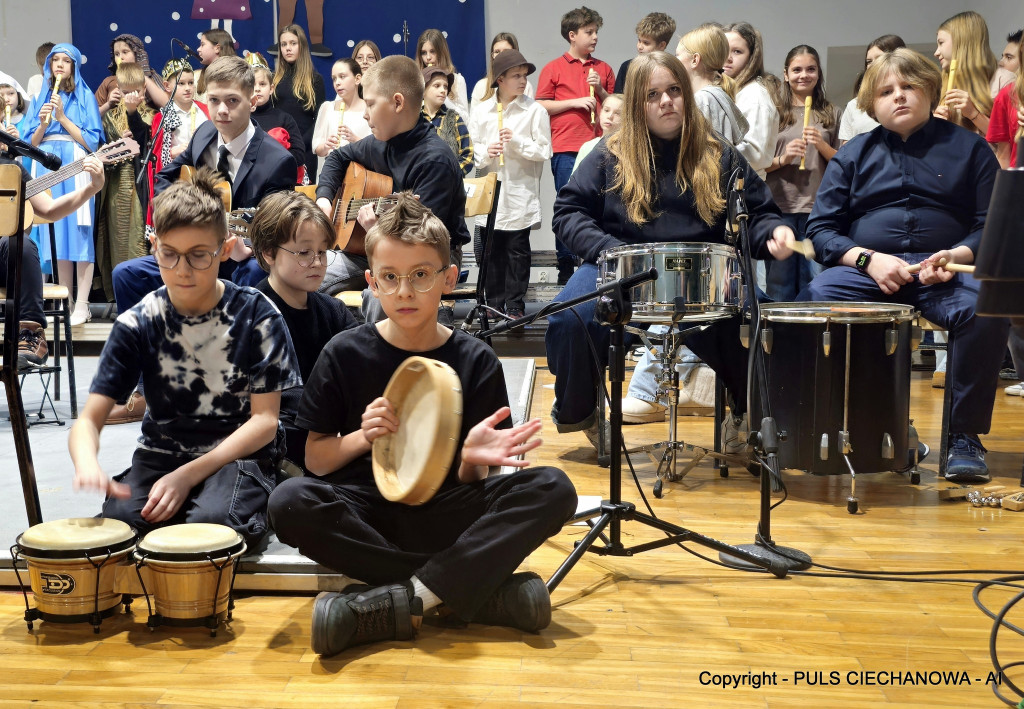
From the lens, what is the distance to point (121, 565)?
216 cm

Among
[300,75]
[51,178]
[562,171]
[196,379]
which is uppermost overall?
[300,75]

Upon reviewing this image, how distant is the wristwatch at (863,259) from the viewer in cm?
376

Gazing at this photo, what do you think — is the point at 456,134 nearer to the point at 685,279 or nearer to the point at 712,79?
the point at 712,79

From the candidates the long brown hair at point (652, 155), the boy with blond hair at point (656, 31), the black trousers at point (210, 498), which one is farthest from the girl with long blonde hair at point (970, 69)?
the black trousers at point (210, 498)

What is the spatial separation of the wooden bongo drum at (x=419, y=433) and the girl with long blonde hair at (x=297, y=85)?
5.50m

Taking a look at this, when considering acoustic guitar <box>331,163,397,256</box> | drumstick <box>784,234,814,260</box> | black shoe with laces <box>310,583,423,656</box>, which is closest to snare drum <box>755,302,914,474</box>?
drumstick <box>784,234,814,260</box>

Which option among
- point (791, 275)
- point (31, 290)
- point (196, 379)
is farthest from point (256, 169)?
point (791, 275)

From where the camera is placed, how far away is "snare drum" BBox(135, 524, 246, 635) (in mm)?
2059

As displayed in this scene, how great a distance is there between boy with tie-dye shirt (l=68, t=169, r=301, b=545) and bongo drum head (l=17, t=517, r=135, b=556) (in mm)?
195

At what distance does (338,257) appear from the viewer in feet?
14.6

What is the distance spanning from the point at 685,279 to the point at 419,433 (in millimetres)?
1433

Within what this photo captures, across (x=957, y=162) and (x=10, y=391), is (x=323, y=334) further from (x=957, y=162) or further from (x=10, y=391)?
(x=957, y=162)

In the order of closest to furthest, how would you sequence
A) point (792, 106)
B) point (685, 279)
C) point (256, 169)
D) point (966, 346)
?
point (685, 279), point (966, 346), point (256, 169), point (792, 106)

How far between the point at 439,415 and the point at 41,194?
2.88 metres
